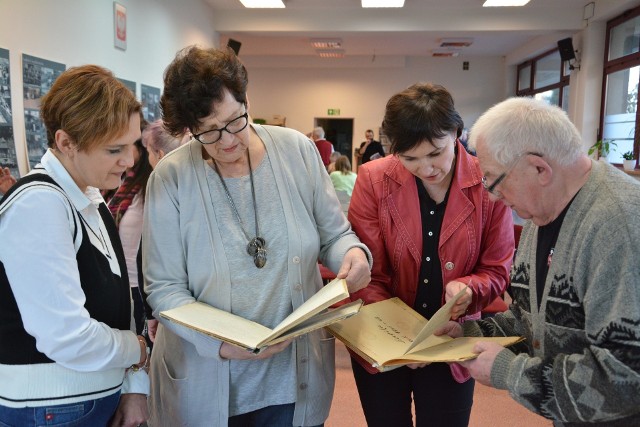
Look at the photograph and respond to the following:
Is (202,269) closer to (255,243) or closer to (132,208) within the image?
(255,243)

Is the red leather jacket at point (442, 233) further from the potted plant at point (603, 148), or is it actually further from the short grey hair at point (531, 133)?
the potted plant at point (603, 148)

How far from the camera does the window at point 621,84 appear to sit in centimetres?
742

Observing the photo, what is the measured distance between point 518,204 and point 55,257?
1082 millimetres

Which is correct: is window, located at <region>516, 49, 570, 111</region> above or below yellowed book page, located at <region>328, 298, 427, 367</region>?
above

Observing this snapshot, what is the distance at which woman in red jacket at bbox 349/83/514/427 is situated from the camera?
164 centimetres

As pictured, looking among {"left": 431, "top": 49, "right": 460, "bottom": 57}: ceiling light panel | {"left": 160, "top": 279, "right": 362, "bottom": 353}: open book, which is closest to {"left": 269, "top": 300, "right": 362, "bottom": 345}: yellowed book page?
{"left": 160, "top": 279, "right": 362, "bottom": 353}: open book

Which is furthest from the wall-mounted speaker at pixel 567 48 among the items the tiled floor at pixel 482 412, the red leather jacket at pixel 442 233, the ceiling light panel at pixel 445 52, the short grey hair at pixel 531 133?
the short grey hair at pixel 531 133

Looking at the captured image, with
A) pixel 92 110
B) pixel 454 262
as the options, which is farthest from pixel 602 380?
pixel 92 110

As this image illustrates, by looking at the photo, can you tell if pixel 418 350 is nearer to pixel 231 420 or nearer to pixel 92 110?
pixel 231 420

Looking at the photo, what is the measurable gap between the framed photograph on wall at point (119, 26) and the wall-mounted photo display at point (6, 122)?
1770 millimetres

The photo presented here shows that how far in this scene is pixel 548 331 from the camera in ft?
4.14

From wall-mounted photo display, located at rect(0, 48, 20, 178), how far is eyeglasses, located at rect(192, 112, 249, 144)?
2660 millimetres

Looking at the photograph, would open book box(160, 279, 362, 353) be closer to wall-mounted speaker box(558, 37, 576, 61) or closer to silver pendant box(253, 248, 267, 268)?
silver pendant box(253, 248, 267, 268)

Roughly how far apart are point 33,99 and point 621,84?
26.0 ft
